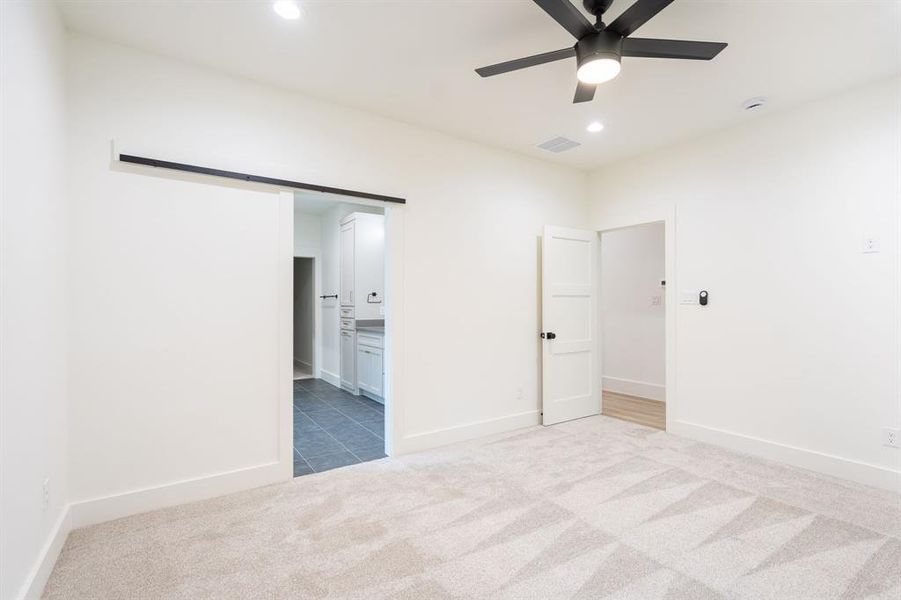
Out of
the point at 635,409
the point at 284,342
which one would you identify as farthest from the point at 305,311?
the point at 635,409

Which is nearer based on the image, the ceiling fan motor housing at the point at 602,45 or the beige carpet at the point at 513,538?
the beige carpet at the point at 513,538

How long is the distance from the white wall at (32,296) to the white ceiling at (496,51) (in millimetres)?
618

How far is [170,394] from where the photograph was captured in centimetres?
267

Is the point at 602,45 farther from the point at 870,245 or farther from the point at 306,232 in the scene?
the point at 306,232

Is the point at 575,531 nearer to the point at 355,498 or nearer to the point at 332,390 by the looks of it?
the point at 355,498

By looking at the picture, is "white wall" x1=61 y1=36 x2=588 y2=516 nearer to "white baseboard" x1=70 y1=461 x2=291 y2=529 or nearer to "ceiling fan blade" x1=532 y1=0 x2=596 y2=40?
"white baseboard" x1=70 y1=461 x2=291 y2=529

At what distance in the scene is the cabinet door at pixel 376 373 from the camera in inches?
203

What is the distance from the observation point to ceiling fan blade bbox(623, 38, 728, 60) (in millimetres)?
1993

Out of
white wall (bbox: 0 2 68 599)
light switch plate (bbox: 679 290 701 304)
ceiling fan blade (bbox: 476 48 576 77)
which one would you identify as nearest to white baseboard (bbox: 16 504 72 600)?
white wall (bbox: 0 2 68 599)

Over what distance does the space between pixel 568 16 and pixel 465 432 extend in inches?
128

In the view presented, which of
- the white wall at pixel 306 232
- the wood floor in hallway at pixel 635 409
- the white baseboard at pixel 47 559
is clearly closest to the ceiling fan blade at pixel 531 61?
the white baseboard at pixel 47 559

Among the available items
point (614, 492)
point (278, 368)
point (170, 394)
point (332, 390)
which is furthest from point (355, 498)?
point (332, 390)

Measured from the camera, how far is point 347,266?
6113 millimetres

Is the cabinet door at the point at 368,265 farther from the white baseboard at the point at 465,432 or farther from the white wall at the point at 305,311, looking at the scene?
the white baseboard at the point at 465,432
